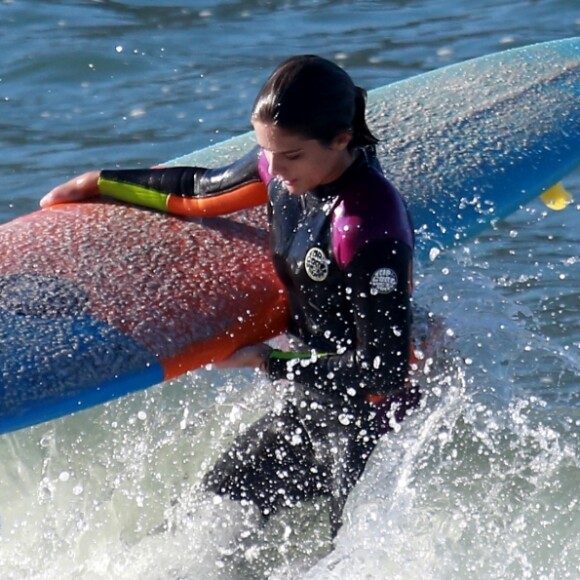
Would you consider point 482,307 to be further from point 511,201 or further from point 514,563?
point 514,563

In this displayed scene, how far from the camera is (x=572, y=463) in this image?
3.70 m

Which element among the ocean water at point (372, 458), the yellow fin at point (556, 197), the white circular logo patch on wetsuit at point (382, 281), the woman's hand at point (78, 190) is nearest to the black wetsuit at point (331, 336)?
the white circular logo patch on wetsuit at point (382, 281)

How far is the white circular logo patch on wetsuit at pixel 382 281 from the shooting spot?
253 centimetres

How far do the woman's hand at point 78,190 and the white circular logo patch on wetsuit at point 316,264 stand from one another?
0.89m

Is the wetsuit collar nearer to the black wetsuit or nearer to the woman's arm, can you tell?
the black wetsuit

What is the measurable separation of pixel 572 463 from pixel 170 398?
4.01ft

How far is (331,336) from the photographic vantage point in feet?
9.02

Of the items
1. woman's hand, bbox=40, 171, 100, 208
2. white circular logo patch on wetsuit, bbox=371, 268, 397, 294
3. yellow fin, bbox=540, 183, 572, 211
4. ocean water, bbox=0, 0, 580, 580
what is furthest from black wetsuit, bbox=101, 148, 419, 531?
yellow fin, bbox=540, 183, 572, 211

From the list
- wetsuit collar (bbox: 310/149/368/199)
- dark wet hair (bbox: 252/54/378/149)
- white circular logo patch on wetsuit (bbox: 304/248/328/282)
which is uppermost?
dark wet hair (bbox: 252/54/378/149)

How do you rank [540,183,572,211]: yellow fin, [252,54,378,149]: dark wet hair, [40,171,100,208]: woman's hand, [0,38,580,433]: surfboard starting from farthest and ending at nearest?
1. [540,183,572,211]: yellow fin
2. [40,171,100,208]: woman's hand
3. [0,38,580,433]: surfboard
4. [252,54,378,149]: dark wet hair

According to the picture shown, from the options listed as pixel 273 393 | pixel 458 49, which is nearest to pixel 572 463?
pixel 273 393

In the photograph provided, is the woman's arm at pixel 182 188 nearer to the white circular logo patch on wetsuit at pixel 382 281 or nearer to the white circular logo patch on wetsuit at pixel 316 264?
the white circular logo patch on wetsuit at pixel 316 264

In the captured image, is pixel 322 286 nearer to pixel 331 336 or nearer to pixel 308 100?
pixel 331 336

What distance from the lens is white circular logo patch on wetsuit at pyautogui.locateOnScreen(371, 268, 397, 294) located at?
99.7 inches
